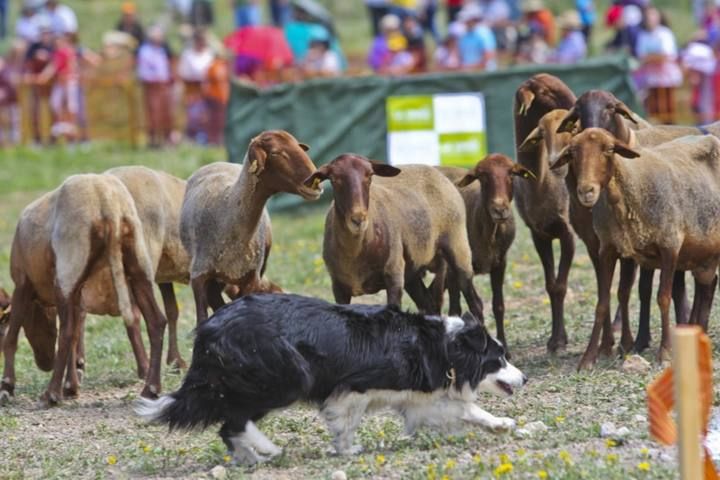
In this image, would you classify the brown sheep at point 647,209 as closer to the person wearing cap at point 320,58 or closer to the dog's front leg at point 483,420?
the dog's front leg at point 483,420

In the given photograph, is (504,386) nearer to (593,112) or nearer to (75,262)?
(593,112)

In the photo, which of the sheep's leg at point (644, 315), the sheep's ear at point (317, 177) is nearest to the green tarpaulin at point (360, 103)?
the sheep's leg at point (644, 315)

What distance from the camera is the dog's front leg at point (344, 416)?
880cm

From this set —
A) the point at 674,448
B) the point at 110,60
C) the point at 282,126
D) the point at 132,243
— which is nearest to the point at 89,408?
the point at 132,243

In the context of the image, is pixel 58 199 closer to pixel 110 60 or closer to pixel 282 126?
pixel 282 126

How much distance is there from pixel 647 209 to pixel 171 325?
4.55 m

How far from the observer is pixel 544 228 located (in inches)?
485

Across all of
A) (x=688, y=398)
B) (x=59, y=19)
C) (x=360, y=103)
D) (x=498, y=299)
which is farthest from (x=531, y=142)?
(x=59, y=19)

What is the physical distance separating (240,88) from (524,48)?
6396 millimetres

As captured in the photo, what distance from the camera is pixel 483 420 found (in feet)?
29.6

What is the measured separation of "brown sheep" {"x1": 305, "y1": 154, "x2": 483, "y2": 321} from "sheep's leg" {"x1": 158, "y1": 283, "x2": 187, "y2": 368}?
2071 mm

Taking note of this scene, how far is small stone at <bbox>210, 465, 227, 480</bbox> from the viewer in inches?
333

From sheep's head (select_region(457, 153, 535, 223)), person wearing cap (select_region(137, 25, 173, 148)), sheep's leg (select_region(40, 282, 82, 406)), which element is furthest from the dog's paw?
person wearing cap (select_region(137, 25, 173, 148))

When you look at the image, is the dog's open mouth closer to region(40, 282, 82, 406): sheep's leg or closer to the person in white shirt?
region(40, 282, 82, 406): sheep's leg
